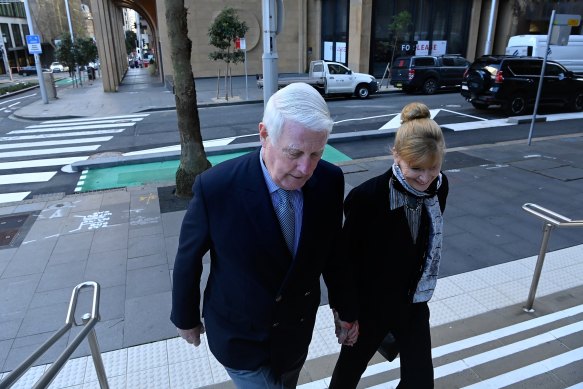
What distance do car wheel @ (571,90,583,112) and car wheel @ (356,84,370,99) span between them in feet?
26.6

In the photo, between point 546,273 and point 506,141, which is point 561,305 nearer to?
point 546,273

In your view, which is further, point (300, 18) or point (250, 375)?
point (300, 18)

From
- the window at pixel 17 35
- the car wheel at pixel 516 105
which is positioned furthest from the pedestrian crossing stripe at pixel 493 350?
the window at pixel 17 35

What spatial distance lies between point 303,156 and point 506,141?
10.7 meters

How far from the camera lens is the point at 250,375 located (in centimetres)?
190

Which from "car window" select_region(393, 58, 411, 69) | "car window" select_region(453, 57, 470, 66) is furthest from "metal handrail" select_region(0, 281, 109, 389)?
"car window" select_region(453, 57, 470, 66)

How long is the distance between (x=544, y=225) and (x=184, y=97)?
5.30m

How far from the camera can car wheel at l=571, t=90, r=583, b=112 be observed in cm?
1440

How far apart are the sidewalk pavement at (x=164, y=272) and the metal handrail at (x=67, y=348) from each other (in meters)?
0.79

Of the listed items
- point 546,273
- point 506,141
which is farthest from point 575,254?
point 506,141

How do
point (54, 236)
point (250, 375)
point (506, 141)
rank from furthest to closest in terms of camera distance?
1. point (506, 141)
2. point (54, 236)
3. point (250, 375)

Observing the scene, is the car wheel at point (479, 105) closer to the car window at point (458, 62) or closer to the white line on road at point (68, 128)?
the car window at point (458, 62)

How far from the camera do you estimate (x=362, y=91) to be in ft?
64.1

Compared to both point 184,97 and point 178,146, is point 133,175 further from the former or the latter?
point 184,97
